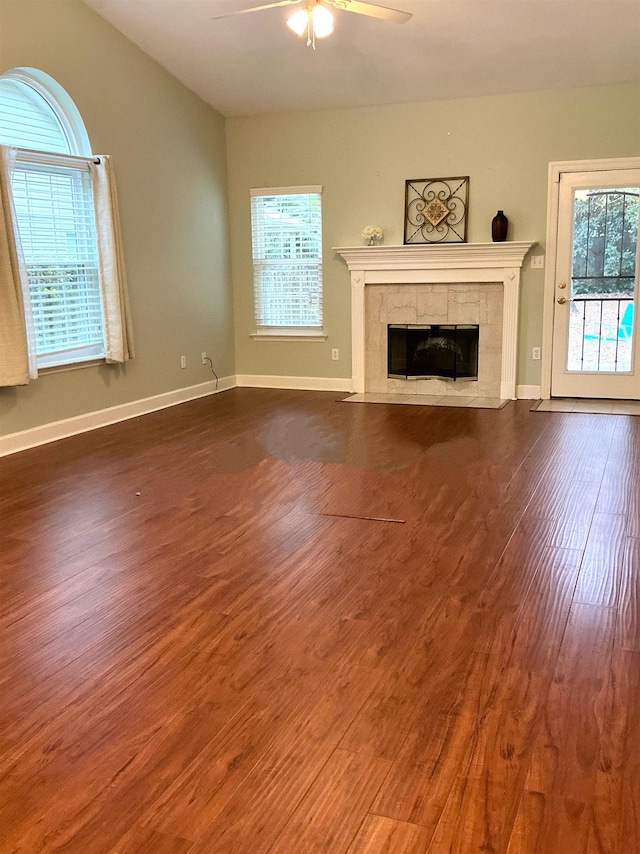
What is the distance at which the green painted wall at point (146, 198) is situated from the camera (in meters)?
5.08

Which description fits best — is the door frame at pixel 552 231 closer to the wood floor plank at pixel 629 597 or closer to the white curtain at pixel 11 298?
the wood floor plank at pixel 629 597

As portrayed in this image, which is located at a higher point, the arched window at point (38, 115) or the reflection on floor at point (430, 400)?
the arched window at point (38, 115)

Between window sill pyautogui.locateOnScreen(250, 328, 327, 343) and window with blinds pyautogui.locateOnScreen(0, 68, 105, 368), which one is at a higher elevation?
window with blinds pyautogui.locateOnScreen(0, 68, 105, 368)

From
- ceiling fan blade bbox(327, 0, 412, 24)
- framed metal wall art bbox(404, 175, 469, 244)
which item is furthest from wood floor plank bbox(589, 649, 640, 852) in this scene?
framed metal wall art bbox(404, 175, 469, 244)

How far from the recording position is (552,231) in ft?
21.0

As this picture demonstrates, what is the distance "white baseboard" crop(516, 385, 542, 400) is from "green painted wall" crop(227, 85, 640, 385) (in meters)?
0.05

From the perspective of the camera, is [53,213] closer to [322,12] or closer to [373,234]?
[322,12]

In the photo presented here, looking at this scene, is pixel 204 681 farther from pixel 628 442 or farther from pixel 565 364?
pixel 565 364

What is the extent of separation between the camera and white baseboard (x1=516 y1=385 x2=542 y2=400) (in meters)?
6.71

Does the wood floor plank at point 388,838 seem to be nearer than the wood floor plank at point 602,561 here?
Yes

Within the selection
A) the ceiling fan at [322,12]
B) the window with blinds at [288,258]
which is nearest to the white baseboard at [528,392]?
the window with blinds at [288,258]

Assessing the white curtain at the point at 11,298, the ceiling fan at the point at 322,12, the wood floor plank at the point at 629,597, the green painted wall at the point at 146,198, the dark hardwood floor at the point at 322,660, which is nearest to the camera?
the dark hardwood floor at the point at 322,660

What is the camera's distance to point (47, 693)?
208 centimetres

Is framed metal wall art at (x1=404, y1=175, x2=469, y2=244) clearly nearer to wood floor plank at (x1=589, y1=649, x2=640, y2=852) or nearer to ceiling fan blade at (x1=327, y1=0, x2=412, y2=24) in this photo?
ceiling fan blade at (x1=327, y1=0, x2=412, y2=24)
